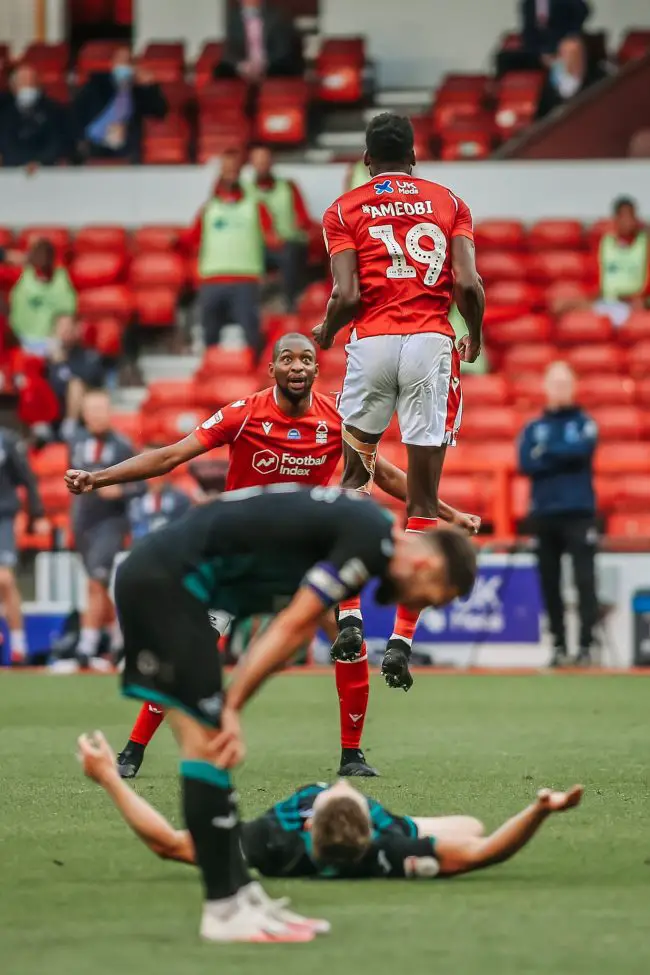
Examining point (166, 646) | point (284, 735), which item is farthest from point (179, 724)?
point (284, 735)

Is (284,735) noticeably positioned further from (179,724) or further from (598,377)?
(598,377)

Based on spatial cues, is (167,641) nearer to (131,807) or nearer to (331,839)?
(131,807)

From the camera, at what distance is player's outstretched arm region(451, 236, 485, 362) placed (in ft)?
26.8

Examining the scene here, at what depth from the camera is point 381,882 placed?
19.5 ft

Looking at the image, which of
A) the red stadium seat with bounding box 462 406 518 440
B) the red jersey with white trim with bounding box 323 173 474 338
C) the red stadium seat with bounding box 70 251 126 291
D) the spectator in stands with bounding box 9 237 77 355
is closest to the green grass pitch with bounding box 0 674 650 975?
the red jersey with white trim with bounding box 323 173 474 338

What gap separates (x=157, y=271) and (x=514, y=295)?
3.81m

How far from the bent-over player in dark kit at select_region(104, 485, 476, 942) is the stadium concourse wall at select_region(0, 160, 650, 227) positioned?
15.4m

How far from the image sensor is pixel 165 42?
925 inches

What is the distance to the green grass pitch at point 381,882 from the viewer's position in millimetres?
4812

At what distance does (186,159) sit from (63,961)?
1748cm

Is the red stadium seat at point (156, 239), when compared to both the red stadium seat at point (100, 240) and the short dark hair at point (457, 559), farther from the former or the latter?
the short dark hair at point (457, 559)

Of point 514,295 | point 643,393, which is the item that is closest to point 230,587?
point 643,393

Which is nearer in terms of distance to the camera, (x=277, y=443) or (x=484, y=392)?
(x=277, y=443)

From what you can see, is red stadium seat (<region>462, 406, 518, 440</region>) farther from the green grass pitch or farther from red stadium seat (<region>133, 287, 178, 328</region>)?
the green grass pitch
